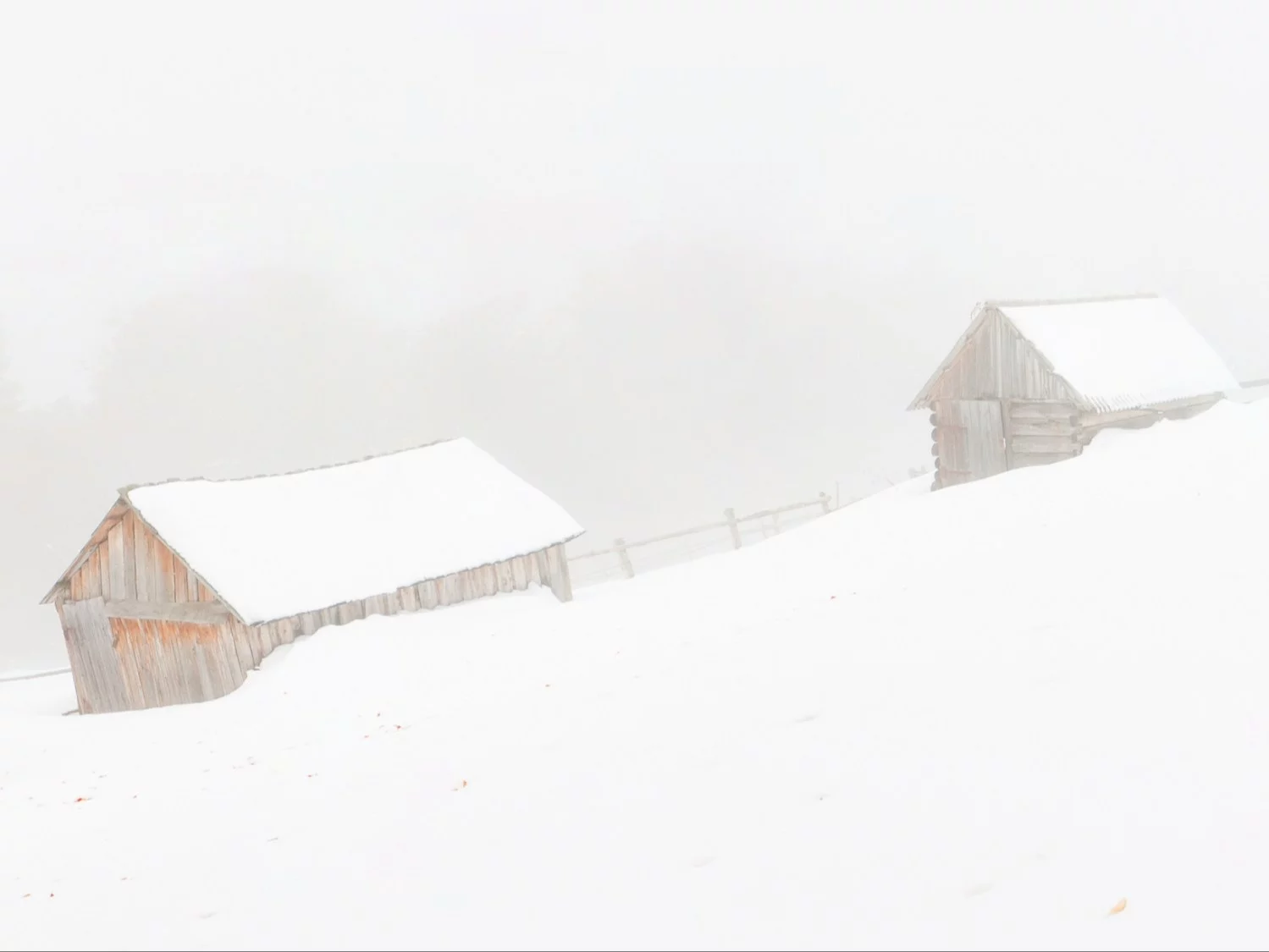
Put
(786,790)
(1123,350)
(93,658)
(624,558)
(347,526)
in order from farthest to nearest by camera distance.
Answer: (624,558) → (1123,350) → (347,526) → (93,658) → (786,790)

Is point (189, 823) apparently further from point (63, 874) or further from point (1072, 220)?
point (1072, 220)

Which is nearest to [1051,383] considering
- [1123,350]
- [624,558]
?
[1123,350]

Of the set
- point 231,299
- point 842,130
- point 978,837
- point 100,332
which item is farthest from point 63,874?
point 842,130

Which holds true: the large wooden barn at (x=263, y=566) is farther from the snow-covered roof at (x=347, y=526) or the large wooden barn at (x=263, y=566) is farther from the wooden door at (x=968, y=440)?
the wooden door at (x=968, y=440)

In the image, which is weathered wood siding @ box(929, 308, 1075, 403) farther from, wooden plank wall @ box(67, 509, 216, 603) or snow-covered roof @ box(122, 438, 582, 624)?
wooden plank wall @ box(67, 509, 216, 603)

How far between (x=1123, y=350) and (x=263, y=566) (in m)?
19.2

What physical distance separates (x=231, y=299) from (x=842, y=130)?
105m

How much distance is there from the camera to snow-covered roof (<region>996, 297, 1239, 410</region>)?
20.2 meters

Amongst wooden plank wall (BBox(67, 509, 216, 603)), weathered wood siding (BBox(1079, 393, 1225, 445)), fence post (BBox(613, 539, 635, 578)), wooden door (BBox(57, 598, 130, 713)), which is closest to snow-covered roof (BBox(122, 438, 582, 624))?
wooden plank wall (BBox(67, 509, 216, 603))

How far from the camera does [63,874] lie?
6562 millimetres

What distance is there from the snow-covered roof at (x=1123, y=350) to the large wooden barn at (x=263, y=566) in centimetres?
1114

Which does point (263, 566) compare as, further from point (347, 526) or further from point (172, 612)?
point (347, 526)

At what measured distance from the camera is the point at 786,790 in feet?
17.4

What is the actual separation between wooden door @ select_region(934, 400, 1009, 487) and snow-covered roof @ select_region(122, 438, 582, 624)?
931cm
